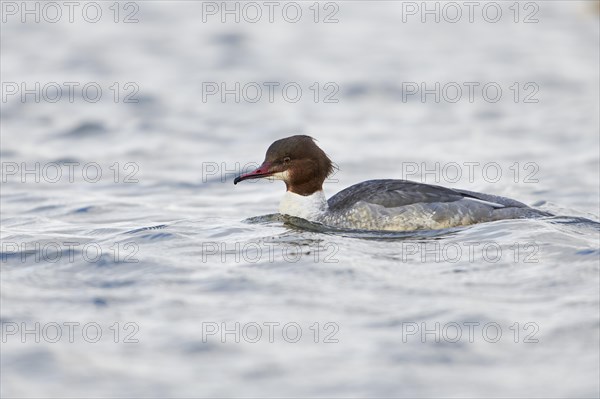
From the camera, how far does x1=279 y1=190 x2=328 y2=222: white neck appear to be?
40.4ft

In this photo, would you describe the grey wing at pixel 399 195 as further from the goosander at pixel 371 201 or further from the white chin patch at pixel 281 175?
the white chin patch at pixel 281 175

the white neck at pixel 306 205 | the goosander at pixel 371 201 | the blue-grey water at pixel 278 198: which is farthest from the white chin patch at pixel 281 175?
the blue-grey water at pixel 278 198

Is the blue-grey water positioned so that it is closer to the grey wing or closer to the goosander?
the goosander

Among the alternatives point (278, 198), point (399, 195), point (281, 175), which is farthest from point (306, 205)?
point (278, 198)

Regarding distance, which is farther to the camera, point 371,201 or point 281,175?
point 281,175

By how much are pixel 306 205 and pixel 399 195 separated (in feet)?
3.69

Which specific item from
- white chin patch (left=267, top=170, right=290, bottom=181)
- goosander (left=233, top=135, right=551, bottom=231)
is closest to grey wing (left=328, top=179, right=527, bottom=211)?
goosander (left=233, top=135, right=551, bottom=231)

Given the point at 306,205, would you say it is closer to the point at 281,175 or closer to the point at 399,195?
the point at 281,175

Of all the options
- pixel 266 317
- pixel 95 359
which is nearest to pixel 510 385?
pixel 266 317

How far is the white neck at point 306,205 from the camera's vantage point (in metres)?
12.3

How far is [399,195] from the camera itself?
11898 millimetres

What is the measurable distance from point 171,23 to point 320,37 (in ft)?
12.2

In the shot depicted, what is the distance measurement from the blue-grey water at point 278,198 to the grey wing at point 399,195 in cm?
39

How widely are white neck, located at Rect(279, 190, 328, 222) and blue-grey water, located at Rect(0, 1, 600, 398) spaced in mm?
155
